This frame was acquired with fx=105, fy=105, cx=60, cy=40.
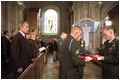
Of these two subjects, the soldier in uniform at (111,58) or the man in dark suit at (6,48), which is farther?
the man in dark suit at (6,48)

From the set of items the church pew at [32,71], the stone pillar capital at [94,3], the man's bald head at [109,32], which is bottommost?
the church pew at [32,71]

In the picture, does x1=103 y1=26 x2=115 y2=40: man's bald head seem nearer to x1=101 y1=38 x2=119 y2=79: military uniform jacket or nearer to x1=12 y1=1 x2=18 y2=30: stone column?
x1=101 y1=38 x2=119 y2=79: military uniform jacket

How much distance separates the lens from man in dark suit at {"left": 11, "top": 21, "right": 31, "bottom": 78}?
7.14ft

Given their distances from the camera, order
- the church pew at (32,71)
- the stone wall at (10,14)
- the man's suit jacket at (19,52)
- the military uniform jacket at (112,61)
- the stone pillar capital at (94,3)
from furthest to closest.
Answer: the stone pillar capital at (94,3)
the stone wall at (10,14)
the man's suit jacket at (19,52)
the military uniform jacket at (112,61)
the church pew at (32,71)

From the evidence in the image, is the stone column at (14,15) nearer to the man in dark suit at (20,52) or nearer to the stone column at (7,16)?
the stone column at (7,16)

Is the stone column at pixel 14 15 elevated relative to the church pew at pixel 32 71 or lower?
elevated

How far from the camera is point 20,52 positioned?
2334mm

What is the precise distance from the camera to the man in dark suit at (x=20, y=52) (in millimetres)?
2176

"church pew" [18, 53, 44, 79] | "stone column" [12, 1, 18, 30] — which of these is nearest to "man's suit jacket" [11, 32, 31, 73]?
"church pew" [18, 53, 44, 79]

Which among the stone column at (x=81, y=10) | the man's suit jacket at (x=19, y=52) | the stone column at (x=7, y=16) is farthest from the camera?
the stone column at (x=81, y=10)

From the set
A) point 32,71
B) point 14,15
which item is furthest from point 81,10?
point 32,71

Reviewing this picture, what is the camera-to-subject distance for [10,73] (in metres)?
3.78

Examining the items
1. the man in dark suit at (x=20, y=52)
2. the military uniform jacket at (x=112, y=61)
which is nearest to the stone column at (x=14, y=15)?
the man in dark suit at (x=20, y=52)

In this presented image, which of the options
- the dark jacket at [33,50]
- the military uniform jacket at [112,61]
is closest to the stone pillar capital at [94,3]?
the dark jacket at [33,50]
